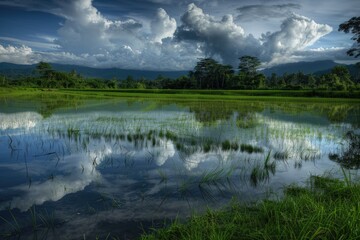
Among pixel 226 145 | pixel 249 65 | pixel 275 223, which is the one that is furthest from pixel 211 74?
pixel 275 223

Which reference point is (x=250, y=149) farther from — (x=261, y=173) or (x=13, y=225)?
(x=13, y=225)

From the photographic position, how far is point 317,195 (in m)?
5.55

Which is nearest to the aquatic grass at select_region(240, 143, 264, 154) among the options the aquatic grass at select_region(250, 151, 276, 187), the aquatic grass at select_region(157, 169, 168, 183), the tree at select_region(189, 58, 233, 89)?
the aquatic grass at select_region(250, 151, 276, 187)

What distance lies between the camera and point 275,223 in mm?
4324

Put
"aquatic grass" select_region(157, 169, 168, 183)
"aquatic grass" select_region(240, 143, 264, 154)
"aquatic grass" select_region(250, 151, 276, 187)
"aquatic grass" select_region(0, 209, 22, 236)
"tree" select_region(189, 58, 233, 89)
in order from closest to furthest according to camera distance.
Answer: "aquatic grass" select_region(0, 209, 22, 236), "aquatic grass" select_region(157, 169, 168, 183), "aquatic grass" select_region(250, 151, 276, 187), "aquatic grass" select_region(240, 143, 264, 154), "tree" select_region(189, 58, 233, 89)

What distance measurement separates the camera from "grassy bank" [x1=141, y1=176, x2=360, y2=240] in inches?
145

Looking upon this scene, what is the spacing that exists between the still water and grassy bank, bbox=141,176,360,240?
0.58m

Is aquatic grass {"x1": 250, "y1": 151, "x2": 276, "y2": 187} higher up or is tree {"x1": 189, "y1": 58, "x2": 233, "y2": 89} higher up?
tree {"x1": 189, "y1": 58, "x2": 233, "y2": 89}

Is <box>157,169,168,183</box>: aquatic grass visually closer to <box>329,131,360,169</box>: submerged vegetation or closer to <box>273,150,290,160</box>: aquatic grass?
<box>273,150,290,160</box>: aquatic grass

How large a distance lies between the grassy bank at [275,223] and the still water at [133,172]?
0.58 metres

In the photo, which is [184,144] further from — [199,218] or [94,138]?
[199,218]

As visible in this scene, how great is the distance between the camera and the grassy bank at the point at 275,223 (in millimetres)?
3680

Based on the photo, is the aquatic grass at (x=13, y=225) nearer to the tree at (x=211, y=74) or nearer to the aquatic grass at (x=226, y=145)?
the aquatic grass at (x=226, y=145)

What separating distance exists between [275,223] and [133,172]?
4.09 m
